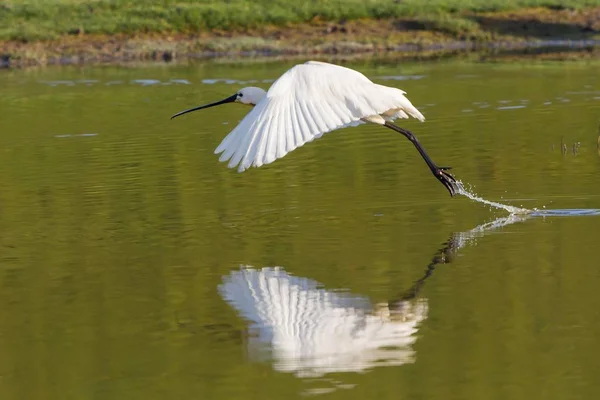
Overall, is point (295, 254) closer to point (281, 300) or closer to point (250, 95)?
point (281, 300)

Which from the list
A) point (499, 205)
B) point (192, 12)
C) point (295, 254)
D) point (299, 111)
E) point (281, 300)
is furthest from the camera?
point (192, 12)

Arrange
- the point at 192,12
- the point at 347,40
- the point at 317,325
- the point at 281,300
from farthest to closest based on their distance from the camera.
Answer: the point at 192,12
the point at 347,40
the point at 281,300
the point at 317,325

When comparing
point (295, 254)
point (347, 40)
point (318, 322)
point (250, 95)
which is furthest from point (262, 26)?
point (318, 322)

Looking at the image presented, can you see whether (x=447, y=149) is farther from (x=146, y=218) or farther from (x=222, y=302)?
(x=222, y=302)

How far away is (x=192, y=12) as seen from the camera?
3797cm

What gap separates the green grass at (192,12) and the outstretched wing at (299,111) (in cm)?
2741

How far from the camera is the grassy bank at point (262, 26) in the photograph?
36.1 m

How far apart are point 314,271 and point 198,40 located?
93.0ft

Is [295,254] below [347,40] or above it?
above

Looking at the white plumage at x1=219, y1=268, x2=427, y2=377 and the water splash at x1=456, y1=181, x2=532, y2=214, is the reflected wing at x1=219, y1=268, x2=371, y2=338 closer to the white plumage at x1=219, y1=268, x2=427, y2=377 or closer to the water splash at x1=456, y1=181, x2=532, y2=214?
the white plumage at x1=219, y1=268, x2=427, y2=377

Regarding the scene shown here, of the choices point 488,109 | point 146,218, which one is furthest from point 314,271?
point 488,109

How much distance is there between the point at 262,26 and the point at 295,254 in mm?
29010

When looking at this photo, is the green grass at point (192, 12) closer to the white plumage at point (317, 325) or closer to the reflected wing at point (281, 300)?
the reflected wing at point (281, 300)

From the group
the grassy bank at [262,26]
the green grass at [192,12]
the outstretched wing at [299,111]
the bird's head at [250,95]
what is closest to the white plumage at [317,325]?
the outstretched wing at [299,111]
